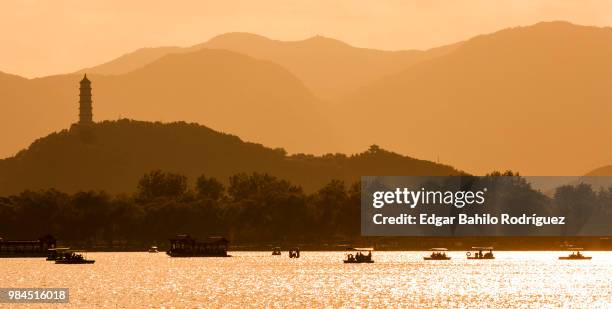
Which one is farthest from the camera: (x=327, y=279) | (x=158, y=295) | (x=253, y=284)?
(x=327, y=279)

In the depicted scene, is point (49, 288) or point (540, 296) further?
point (49, 288)

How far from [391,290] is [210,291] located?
919 inches

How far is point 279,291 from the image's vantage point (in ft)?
511

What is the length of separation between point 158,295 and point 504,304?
135 ft

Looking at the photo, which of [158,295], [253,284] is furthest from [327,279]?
[158,295]

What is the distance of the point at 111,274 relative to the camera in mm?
198375

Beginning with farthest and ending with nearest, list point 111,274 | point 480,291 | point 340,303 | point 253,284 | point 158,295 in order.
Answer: point 111,274 < point 253,284 < point 480,291 < point 158,295 < point 340,303

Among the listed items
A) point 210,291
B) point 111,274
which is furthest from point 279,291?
point 111,274

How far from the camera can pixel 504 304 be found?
136 metres

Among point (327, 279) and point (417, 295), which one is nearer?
point (417, 295)

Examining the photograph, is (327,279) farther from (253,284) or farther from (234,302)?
(234,302)

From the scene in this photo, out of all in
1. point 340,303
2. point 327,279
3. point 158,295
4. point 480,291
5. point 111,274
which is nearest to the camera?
point 340,303

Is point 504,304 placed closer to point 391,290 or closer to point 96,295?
point 391,290

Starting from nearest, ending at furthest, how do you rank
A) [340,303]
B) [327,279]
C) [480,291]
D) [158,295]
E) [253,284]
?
[340,303] → [158,295] → [480,291] → [253,284] → [327,279]
